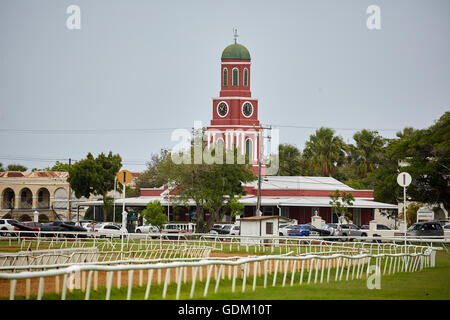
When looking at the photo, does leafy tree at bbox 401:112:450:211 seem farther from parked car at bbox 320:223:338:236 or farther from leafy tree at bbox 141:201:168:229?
leafy tree at bbox 141:201:168:229

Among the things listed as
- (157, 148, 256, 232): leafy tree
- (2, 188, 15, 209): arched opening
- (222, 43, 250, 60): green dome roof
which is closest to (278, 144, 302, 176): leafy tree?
(222, 43, 250, 60): green dome roof

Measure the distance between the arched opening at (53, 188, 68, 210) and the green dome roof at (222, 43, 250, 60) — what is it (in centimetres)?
2665

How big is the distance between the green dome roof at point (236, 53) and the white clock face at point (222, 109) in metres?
5.50

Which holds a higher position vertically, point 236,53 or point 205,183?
point 236,53

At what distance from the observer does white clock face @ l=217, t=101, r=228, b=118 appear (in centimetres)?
9181

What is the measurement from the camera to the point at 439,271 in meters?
24.9

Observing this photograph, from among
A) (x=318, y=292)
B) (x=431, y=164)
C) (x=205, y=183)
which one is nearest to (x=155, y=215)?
(x=205, y=183)

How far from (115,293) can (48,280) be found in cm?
395

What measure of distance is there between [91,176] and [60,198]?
1374 cm

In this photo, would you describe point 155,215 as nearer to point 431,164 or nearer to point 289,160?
→ point 431,164

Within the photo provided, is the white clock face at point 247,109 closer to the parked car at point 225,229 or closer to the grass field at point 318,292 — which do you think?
the parked car at point 225,229

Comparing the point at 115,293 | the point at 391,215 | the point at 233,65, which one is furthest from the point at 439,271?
the point at 233,65

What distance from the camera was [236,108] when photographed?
91375mm
